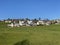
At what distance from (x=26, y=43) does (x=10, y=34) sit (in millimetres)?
8285

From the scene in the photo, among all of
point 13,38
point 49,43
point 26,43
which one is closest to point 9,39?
point 13,38

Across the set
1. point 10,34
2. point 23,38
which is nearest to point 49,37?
point 23,38

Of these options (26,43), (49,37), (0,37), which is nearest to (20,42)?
(26,43)

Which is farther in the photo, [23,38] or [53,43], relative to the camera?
[23,38]

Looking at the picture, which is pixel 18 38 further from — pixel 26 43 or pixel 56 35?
pixel 56 35

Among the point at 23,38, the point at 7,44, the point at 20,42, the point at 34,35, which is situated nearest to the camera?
the point at 7,44

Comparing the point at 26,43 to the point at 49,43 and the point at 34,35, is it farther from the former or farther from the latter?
the point at 34,35

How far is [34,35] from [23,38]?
13.6 ft

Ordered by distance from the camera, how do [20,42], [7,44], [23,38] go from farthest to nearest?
1. [23,38]
2. [20,42]
3. [7,44]

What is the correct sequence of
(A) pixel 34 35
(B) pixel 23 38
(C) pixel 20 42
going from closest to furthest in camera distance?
(C) pixel 20 42
(B) pixel 23 38
(A) pixel 34 35

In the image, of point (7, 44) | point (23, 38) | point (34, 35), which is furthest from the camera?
point (34, 35)

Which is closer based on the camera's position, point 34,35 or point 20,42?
point 20,42

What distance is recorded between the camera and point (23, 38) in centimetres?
4450

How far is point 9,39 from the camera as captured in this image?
141 ft
